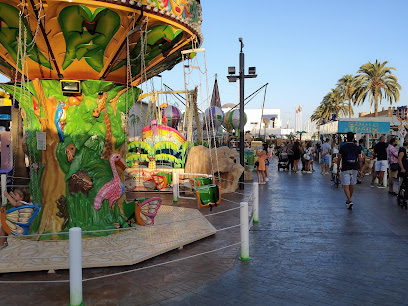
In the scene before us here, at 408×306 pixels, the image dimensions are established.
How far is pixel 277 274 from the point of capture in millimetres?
5277

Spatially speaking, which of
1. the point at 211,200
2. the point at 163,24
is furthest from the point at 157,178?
the point at 163,24

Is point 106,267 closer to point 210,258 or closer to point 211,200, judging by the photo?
point 210,258

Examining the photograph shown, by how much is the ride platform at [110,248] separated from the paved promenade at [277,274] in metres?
0.12

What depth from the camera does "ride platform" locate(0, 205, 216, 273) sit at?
5.46 meters

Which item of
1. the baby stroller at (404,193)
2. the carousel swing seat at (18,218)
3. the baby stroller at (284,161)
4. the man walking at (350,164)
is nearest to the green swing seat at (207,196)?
the man walking at (350,164)

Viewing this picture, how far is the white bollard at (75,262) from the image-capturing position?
163 inches

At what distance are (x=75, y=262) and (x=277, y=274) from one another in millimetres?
2594

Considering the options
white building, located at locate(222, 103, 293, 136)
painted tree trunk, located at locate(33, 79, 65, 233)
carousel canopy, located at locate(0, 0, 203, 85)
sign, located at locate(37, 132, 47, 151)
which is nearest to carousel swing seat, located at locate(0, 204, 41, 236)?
painted tree trunk, located at locate(33, 79, 65, 233)

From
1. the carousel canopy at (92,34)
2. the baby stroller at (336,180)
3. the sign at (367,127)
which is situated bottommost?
the baby stroller at (336,180)

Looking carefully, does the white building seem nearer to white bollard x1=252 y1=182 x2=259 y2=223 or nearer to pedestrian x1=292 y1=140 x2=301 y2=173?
pedestrian x1=292 y1=140 x2=301 y2=173

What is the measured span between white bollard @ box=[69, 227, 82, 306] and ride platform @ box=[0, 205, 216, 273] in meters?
0.48

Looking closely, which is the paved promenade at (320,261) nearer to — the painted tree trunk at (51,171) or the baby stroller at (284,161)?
the painted tree trunk at (51,171)

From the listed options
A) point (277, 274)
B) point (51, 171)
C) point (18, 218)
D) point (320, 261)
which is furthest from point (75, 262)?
point (320, 261)

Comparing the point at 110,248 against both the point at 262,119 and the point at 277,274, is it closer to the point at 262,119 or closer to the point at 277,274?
the point at 277,274
